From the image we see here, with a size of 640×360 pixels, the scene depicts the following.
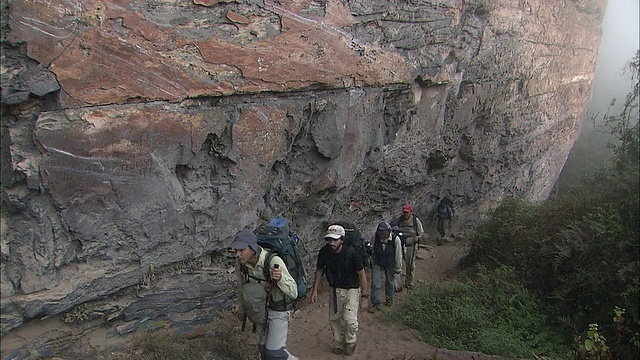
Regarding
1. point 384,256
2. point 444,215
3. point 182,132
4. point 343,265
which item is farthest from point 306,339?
point 444,215

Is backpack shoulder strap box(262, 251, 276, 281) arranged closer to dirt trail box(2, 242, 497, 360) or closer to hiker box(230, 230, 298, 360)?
hiker box(230, 230, 298, 360)

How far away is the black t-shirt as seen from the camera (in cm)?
456

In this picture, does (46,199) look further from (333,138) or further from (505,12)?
(505,12)

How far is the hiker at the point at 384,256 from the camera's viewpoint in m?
5.79

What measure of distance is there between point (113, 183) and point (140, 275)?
92cm

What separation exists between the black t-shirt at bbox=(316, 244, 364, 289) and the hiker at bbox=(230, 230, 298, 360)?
0.90 metres

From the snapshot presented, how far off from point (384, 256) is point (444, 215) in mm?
4553

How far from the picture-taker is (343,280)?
465 centimetres

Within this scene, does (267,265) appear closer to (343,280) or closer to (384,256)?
(343,280)

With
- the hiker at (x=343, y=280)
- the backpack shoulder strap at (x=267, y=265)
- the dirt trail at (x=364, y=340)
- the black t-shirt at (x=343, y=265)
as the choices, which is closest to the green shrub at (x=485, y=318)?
the dirt trail at (x=364, y=340)

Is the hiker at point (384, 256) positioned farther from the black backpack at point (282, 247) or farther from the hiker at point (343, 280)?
the black backpack at point (282, 247)

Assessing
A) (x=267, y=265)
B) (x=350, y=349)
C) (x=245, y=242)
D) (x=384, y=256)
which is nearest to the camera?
(x=245, y=242)

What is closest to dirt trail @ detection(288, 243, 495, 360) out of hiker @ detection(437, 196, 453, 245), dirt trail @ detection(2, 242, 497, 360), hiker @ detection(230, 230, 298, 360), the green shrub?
dirt trail @ detection(2, 242, 497, 360)

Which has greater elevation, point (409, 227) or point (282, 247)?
point (282, 247)
